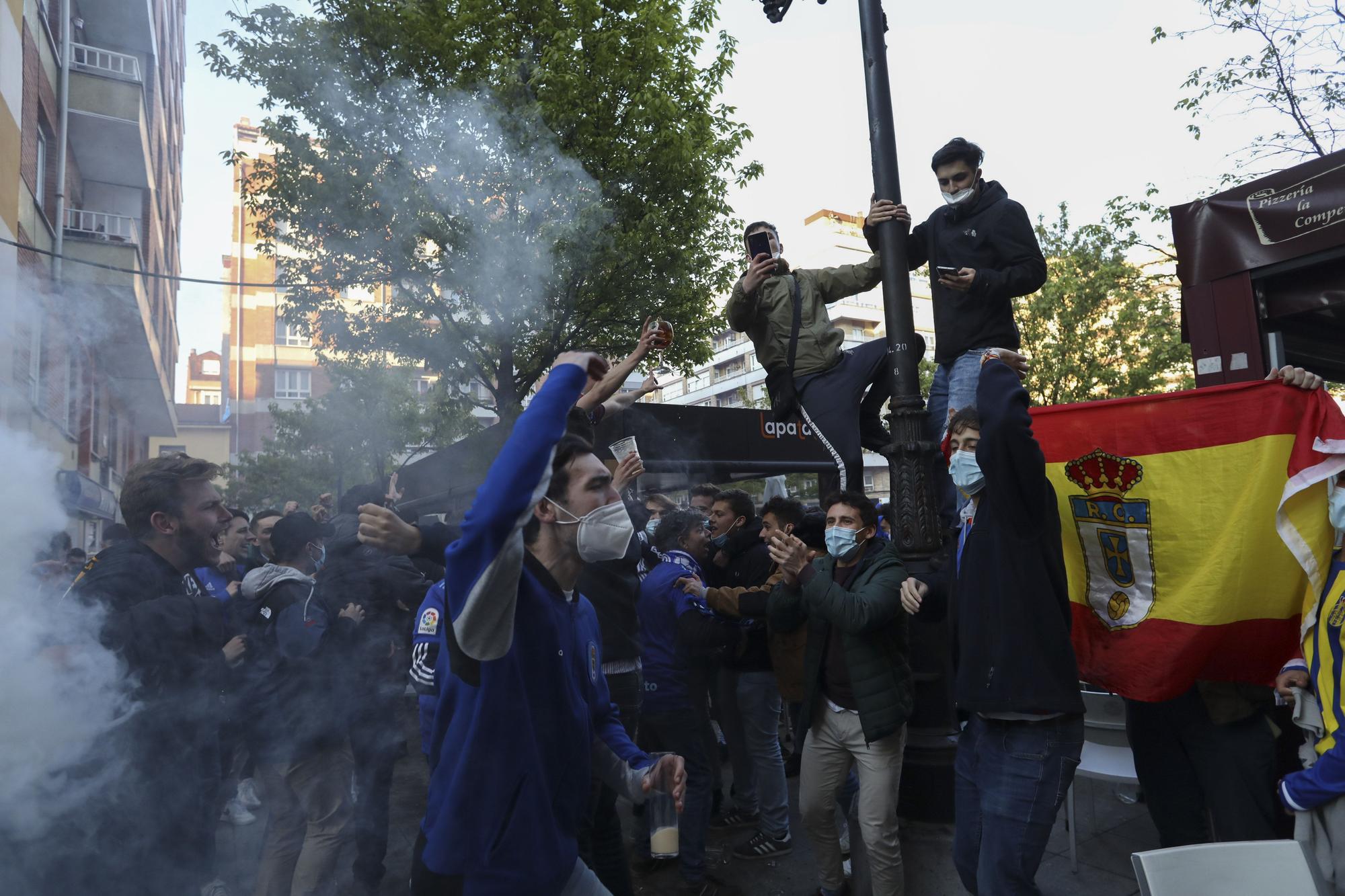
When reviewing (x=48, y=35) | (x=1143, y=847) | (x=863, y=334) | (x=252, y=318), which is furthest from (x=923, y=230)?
(x=863, y=334)

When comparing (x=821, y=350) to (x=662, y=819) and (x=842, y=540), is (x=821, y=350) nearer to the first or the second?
(x=842, y=540)

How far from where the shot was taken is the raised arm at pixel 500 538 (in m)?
1.88

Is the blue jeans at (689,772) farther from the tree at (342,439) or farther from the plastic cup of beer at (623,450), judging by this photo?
the tree at (342,439)

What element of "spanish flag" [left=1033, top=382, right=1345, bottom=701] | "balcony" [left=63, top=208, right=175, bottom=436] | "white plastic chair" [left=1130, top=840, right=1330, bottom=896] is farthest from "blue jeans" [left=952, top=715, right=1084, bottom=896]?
"balcony" [left=63, top=208, right=175, bottom=436]

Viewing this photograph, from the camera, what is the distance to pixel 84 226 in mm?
13195

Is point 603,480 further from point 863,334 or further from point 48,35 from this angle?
point 863,334

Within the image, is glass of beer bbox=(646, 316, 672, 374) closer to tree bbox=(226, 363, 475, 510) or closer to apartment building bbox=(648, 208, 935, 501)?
tree bbox=(226, 363, 475, 510)

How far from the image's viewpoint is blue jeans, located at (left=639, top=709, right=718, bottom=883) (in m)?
4.28

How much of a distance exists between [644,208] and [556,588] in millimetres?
8895

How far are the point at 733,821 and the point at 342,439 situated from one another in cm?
2321

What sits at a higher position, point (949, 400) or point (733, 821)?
A: point (949, 400)

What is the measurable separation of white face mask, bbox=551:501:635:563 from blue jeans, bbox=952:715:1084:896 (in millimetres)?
1410

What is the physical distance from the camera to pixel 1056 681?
2.59 meters

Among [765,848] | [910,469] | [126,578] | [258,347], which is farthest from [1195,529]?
[258,347]
